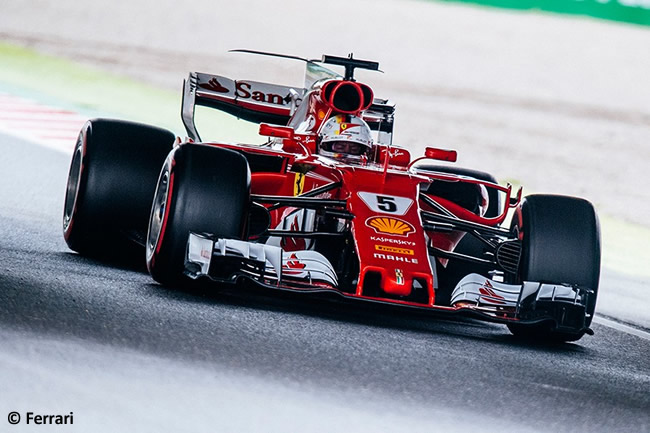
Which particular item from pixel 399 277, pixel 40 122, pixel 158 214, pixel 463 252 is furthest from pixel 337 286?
pixel 40 122

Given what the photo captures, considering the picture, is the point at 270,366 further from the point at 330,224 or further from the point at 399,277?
the point at 330,224

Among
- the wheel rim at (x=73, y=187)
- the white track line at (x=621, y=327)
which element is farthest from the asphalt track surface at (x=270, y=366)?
the wheel rim at (x=73, y=187)

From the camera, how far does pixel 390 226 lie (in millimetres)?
6984

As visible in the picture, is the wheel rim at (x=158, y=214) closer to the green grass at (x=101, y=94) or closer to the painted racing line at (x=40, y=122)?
the painted racing line at (x=40, y=122)

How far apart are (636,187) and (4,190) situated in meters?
10.4

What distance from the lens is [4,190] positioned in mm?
10938

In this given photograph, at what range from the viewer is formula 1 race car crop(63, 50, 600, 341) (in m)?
6.70

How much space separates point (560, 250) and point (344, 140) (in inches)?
70.4

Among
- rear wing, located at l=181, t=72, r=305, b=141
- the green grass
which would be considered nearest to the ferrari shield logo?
rear wing, located at l=181, t=72, r=305, b=141

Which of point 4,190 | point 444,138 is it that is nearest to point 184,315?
point 4,190

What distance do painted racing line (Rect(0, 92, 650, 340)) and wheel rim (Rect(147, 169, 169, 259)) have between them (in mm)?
7231

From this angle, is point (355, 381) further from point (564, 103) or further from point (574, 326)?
point (564, 103)

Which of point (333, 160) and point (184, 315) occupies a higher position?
point (333, 160)

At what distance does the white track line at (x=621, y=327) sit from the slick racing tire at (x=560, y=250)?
3.47 ft
